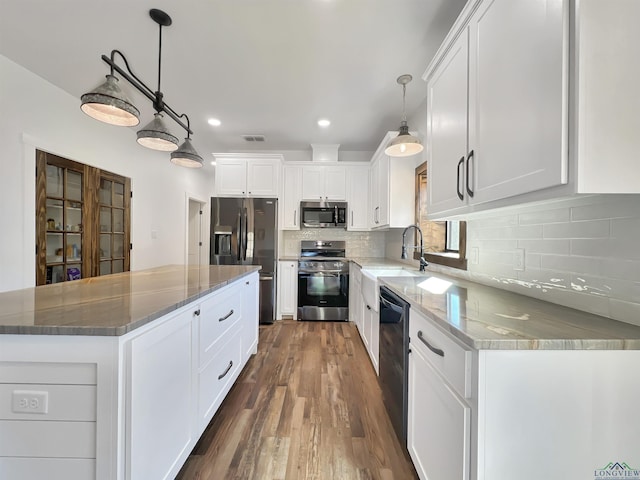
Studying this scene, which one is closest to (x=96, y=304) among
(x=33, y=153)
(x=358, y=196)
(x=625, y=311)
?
(x=625, y=311)

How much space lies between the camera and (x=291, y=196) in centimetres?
399

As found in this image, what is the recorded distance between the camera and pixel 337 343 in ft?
9.61

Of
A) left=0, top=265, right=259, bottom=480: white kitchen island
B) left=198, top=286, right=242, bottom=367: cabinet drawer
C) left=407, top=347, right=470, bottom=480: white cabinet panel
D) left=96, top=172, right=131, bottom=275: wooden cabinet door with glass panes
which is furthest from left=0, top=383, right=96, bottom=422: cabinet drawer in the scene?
left=96, top=172, right=131, bottom=275: wooden cabinet door with glass panes

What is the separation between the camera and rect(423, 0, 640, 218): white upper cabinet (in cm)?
71

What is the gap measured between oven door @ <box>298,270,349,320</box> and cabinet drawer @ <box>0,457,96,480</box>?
2.91m

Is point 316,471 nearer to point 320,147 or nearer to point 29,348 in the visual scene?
point 29,348

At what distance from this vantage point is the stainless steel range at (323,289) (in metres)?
3.67

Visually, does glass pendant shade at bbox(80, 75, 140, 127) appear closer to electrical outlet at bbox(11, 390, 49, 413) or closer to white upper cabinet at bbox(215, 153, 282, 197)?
electrical outlet at bbox(11, 390, 49, 413)

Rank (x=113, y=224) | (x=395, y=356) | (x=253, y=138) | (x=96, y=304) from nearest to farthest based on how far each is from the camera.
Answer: (x=96, y=304) < (x=395, y=356) < (x=113, y=224) < (x=253, y=138)

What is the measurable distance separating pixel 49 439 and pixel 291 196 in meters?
3.45

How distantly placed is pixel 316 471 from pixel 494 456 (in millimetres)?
964

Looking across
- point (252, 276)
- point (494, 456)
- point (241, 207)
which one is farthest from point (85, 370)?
point (241, 207)

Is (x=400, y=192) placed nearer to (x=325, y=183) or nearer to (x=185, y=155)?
(x=325, y=183)

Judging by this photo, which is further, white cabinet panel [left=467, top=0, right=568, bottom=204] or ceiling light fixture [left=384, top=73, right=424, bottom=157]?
ceiling light fixture [left=384, top=73, right=424, bottom=157]
